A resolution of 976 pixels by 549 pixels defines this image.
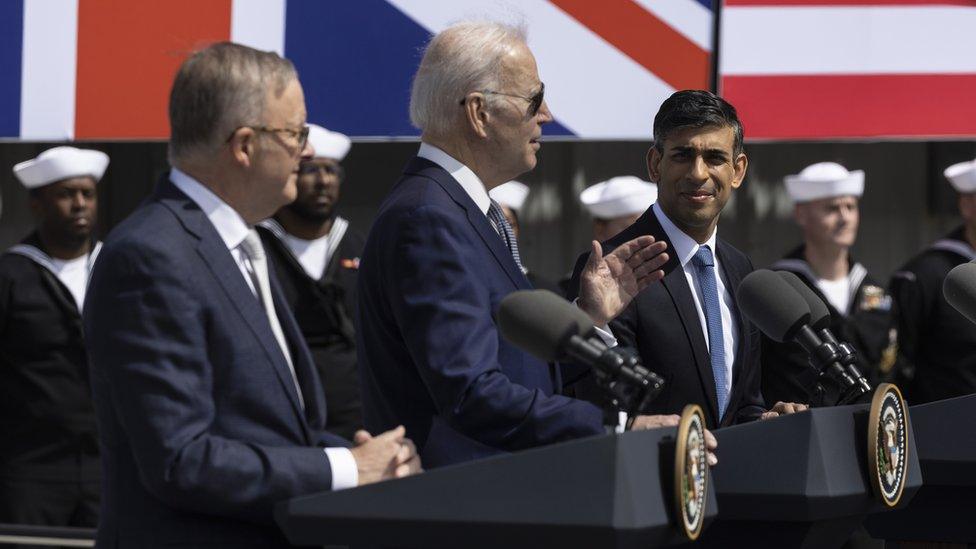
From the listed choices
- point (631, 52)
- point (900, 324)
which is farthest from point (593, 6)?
point (900, 324)

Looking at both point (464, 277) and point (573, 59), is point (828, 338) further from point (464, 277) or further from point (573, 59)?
point (573, 59)

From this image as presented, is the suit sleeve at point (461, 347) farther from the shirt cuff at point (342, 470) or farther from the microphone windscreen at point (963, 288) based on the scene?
the microphone windscreen at point (963, 288)

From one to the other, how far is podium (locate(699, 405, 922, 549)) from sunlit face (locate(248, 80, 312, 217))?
0.75 meters

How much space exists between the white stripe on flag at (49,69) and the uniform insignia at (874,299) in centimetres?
315

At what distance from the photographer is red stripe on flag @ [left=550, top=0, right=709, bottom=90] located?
493cm

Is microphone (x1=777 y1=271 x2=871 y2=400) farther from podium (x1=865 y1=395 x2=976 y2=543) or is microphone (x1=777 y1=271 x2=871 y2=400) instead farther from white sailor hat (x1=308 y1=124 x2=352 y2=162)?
white sailor hat (x1=308 y1=124 x2=352 y2=162)

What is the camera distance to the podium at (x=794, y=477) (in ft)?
8.32

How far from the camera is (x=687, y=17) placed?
4984mm

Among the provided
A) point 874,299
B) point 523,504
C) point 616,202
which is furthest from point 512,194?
point 523,504

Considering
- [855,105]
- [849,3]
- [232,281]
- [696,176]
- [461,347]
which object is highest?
[849,3]

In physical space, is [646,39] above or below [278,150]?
above

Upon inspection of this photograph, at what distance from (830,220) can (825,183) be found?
21cm

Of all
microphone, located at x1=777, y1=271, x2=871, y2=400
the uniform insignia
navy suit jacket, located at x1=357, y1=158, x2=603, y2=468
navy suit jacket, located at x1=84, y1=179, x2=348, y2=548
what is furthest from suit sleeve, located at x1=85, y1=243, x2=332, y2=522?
the uniform insignia

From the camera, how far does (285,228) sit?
632 centimetres
